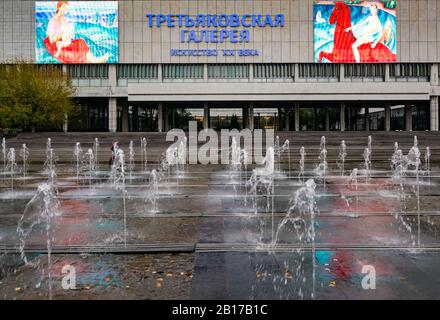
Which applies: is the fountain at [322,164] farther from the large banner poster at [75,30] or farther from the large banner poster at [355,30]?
the large banner poster at [75,30]

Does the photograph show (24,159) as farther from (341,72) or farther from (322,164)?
(341,72)

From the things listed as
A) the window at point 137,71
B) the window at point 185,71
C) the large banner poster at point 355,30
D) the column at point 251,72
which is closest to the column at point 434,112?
the large banner poster at point 355,30

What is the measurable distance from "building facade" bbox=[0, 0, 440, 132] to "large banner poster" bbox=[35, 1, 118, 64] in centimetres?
99

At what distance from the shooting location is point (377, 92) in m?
51.3

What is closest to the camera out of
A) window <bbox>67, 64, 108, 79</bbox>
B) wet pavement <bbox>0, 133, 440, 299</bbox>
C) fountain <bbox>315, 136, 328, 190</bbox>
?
wet pavement <bbox>0, 133, 440, 299</bbox>

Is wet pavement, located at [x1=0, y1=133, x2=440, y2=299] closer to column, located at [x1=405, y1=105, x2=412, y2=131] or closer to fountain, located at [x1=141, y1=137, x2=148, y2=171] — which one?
fountain, located at [x1=141, y1=137, x2=148, y2=171]

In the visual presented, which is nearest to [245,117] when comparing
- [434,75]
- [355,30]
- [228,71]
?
[228,71]

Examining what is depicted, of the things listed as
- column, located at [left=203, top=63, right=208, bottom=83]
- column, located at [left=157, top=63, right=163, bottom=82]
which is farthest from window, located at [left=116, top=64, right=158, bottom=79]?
column, located at [left=203, top=63, right=208, bottom=83]

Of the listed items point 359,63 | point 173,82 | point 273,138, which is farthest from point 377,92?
point 173,82

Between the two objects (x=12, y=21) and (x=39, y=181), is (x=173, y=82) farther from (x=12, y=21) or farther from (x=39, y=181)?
(x=39, y=181)

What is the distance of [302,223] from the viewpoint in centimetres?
805

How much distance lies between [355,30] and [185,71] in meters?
21.0

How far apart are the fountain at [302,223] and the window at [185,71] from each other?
4339 centimetres

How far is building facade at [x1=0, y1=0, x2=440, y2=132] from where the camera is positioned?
51.4m
